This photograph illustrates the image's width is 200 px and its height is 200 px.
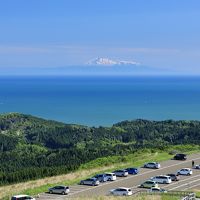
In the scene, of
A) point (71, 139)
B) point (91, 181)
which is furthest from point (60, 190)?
point (71, 139)

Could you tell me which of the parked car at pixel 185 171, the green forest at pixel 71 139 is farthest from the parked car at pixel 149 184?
the green forest at pixel 71 139

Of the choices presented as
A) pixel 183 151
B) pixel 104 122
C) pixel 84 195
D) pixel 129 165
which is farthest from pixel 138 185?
pixel 104 122

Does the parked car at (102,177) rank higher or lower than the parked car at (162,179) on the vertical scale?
higher

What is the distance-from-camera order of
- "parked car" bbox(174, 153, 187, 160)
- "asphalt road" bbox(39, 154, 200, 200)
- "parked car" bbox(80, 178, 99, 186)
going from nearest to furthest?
"asphalt road" bbox(39, 154, 200, 200) → "parked car" bbox(80, 178, 99, 186) → "parked car" bbox(174, 153, 187, 160)

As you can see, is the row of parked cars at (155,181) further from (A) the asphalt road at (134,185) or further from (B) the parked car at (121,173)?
(B) the parked car at (121,173)

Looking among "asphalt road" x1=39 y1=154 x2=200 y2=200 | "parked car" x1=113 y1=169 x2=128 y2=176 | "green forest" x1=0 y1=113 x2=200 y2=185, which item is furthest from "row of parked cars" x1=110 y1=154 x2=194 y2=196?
"green forest" x1=0 y1=113 x2=200 y2=185

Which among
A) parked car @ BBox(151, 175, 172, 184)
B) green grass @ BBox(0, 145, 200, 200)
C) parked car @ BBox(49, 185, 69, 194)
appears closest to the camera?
parked car @ BBox(49, 185, 69, 194)

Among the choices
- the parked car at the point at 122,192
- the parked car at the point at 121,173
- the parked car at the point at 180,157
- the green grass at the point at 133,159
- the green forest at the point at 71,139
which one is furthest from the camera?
the green forest at the point at 71,139

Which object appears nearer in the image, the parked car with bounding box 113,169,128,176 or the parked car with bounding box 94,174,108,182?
the parked car with bounding box 94,174,108,182

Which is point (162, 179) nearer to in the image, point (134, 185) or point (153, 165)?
point (134, 185)

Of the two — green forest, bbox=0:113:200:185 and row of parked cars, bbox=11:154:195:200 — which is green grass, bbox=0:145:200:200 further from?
green forest, bbox=0:113:200:185
